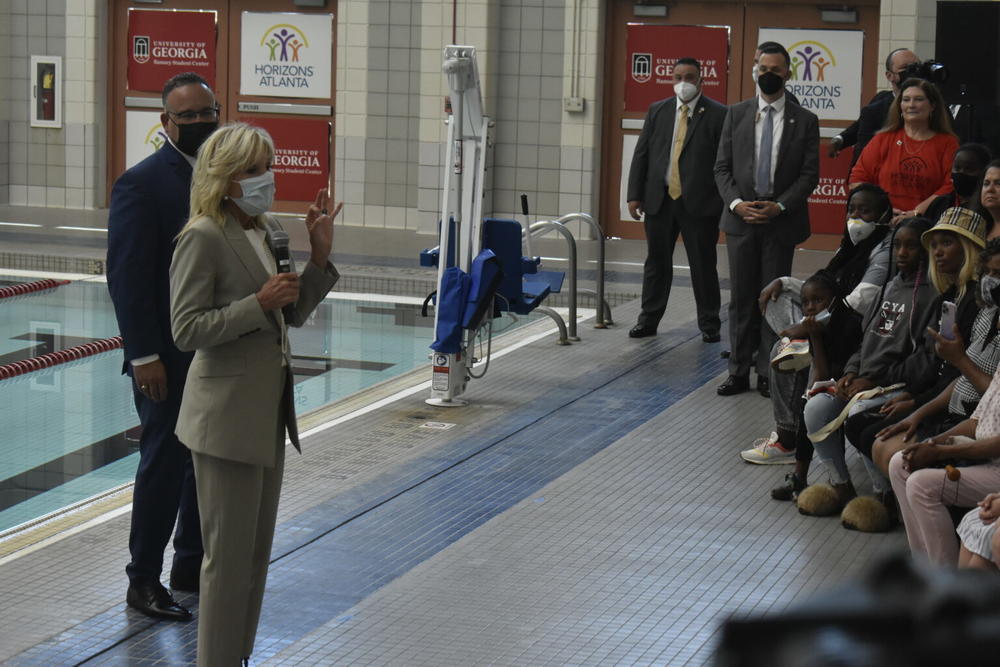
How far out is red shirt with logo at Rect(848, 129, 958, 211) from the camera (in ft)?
20.6

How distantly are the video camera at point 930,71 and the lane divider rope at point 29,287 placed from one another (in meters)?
6.75

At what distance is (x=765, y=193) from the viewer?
23.5 feet

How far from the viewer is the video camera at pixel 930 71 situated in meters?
7.15

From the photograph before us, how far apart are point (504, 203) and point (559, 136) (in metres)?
0.87

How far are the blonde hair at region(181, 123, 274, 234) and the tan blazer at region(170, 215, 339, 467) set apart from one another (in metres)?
0.04

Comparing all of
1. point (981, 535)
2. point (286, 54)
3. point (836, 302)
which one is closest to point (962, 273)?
point (836, 302)

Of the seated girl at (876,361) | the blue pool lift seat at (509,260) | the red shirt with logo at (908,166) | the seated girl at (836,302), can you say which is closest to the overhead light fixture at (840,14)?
the blue pool lift seat at (509,260)

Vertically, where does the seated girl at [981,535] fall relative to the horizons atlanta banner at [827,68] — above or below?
below

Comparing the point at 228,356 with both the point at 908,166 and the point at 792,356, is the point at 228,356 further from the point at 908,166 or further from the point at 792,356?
the point at 908,166

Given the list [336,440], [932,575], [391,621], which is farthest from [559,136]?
[932,575]

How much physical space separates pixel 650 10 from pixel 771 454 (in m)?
8.43

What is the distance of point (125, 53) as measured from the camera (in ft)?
48.8

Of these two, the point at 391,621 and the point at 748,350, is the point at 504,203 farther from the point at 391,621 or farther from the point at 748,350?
the point at 391,621

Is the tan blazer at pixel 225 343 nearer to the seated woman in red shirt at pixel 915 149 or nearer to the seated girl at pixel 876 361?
the seated girl at pixel 876 361
